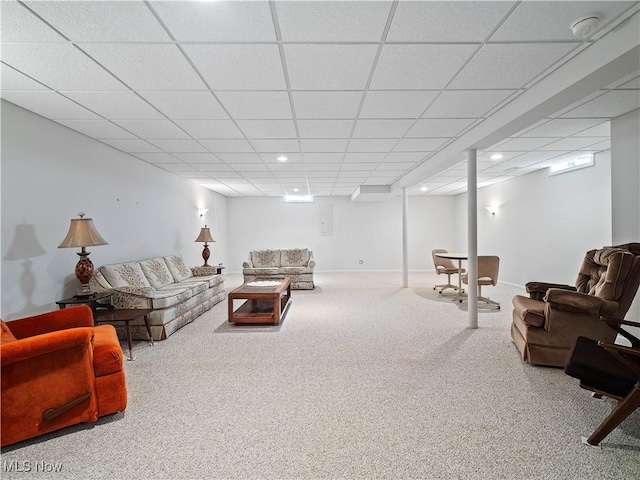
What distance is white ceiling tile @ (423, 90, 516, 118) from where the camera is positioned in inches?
114

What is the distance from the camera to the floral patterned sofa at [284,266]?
7367mm

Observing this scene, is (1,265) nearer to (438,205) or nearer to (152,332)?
(152,332)

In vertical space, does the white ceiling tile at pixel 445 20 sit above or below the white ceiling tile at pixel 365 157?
above

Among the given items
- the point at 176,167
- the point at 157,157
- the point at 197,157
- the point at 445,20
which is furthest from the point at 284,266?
the point at 445,20

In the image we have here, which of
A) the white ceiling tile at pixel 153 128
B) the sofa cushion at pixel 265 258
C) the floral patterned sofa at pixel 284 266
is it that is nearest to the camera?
the white ceiling tile at pixel 153 128

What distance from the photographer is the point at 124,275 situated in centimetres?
437

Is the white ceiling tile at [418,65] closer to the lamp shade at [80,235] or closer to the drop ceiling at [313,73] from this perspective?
the drop ceiling at [313,73]

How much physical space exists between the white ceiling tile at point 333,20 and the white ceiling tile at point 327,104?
816mm

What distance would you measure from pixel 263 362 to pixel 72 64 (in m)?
2.97

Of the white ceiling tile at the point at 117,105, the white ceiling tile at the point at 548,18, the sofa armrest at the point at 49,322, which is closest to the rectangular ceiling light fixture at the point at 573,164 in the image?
the white ceiling tile at the point at 548,18

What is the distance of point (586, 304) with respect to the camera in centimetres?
282

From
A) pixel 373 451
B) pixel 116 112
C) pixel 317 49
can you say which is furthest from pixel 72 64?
pixel 373 451

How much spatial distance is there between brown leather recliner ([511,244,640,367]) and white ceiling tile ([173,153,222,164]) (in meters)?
4.72

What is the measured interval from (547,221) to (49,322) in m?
7.68
